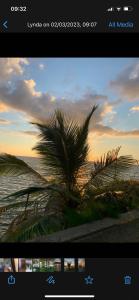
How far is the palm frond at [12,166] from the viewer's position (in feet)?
18.0

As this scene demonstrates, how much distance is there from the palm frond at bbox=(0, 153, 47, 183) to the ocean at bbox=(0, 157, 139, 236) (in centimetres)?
8

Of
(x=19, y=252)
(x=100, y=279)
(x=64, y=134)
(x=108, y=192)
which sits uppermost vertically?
(x=64, y=134)

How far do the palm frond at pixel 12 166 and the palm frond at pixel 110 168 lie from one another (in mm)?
1113

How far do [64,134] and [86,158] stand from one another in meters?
0.63

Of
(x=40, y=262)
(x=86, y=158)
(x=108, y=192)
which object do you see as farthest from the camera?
(x=86, y=158)

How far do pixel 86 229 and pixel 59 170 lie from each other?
6.40 ft

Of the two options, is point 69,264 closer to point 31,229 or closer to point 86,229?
point 86,229

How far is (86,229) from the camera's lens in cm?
424

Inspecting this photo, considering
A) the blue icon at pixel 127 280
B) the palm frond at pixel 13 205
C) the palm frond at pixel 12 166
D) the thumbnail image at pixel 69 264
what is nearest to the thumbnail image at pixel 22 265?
the thumbnail image at pixel 69 264
